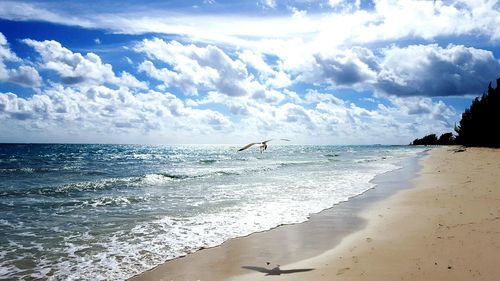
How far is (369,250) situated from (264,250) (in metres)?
2.41

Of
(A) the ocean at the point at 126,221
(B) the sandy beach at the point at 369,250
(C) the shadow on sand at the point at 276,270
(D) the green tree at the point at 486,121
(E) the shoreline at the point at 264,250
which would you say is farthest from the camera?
(D) the green tree at the point at 486,121

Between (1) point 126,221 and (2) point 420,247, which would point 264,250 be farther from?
(1) point 126,221

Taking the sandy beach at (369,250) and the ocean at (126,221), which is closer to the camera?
the sandy beach at (369,250)

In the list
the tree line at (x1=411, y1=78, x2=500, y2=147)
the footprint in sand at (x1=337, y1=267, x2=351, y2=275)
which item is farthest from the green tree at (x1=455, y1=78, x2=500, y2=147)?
the footprint in sand at (x1=337, y1=267, x2=351, y2=275)

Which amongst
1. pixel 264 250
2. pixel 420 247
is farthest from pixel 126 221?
pixel 420 247

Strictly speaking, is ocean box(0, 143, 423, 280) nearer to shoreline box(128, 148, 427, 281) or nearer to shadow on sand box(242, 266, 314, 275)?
shoreline box(128, 148, 427, 281)

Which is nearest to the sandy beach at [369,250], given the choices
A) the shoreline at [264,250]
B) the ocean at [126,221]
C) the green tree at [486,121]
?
the shoreline at [264,250]

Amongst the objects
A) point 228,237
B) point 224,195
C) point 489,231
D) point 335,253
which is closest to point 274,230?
point 228,237

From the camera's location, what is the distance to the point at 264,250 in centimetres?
877

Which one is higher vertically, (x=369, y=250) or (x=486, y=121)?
(x=486, y=121)

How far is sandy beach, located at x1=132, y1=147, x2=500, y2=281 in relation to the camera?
21.9ft

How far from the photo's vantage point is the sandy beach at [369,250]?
6668 mm

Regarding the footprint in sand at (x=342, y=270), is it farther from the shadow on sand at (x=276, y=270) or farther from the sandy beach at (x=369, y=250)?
the shadow on sand at (x=276, y=270)

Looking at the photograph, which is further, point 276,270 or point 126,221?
point 126,221
